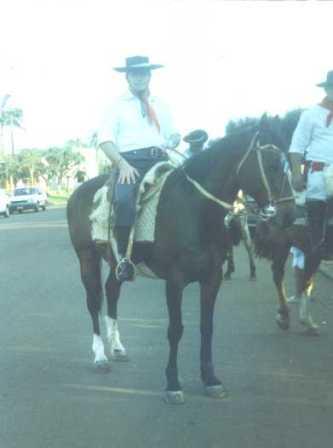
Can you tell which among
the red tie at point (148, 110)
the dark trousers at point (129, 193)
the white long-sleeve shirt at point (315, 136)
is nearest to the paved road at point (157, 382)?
the dark trousers at point (129, 193)

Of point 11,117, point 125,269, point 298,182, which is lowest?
point 11,117

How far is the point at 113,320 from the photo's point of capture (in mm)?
7336

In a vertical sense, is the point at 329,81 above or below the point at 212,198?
above

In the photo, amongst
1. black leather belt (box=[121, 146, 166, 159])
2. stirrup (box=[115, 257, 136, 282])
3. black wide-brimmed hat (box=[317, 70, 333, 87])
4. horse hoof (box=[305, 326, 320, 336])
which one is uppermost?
black wide-brimmed hat (box=[317, 70, 333, 87])

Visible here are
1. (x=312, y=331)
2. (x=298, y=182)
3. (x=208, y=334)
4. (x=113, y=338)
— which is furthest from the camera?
(x=312, y=331)

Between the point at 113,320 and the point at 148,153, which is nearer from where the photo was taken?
the point at 148,153

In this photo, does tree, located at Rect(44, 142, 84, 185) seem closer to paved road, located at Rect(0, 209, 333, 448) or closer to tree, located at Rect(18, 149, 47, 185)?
tree, located at Rect(18, 149, 47, 185)

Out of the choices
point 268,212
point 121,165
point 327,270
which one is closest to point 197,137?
point 121,165

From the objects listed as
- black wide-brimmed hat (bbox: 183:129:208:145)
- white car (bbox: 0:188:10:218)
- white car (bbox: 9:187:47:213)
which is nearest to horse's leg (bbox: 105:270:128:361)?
black wide-brimmed hat (bbox: 183:129:208:145)

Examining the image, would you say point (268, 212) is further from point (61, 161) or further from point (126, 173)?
point (61, 161)

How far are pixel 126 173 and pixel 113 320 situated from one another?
5.41 ft

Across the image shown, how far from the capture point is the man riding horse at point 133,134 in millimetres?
6445

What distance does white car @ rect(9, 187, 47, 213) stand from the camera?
5194 cm

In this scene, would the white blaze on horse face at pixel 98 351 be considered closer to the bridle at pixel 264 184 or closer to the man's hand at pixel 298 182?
the bridle at pixel 264 184
